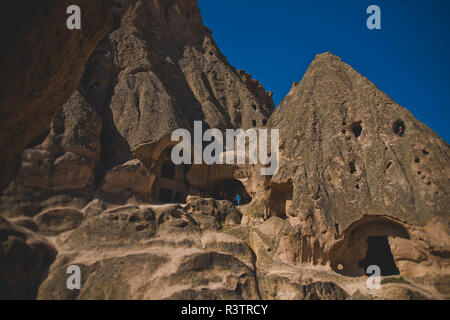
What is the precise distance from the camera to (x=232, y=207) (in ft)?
49.6

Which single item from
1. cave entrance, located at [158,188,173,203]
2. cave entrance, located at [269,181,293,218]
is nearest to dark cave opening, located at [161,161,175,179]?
cave entrance, located at [158,188,173,203]

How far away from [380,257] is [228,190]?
8879 millimetres

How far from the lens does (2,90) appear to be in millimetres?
6043

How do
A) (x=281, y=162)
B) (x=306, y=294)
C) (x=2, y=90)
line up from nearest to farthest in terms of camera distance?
(x=2, y=90)
(x=306, y=294)
(x=281, y=162)

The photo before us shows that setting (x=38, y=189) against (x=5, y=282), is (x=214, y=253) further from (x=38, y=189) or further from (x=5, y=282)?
(x=38, y=189)

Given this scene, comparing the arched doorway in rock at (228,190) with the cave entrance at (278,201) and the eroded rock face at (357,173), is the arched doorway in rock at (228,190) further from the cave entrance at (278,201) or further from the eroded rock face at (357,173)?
the eroded rock face at (357,173)

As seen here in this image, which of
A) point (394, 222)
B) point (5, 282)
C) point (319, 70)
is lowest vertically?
point (5, 282)

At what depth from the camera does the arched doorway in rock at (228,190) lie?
18.4m

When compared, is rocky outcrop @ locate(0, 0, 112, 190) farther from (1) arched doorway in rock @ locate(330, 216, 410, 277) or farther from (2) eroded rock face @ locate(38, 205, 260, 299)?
(1) arched doorway in rock @ locate(330, 216, 410, 277)

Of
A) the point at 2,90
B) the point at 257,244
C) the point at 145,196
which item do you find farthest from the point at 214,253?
the point at 2,90

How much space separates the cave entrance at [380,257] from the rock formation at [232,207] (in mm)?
47

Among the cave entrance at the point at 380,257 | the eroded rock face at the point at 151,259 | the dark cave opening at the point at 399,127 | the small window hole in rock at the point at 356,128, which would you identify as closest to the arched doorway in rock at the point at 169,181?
the eroded rock face at the point at 151,259

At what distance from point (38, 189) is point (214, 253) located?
677 centimetres

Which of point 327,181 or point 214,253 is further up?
point 327,181
